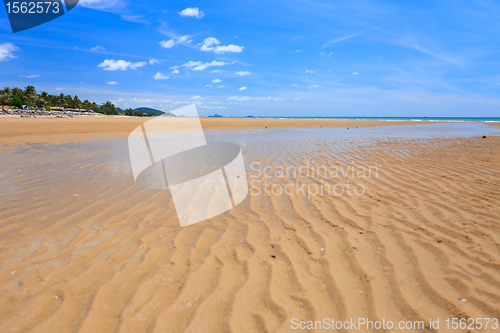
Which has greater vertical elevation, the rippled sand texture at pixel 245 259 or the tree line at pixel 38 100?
the tree line at pixel 38 100

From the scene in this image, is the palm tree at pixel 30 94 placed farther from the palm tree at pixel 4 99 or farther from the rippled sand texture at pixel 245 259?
the rippled sand texture at pixel 245 259

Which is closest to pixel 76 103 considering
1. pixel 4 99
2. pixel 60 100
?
pixel 60 100

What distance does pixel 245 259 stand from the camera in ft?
8.75

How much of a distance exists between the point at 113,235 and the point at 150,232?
465 mm

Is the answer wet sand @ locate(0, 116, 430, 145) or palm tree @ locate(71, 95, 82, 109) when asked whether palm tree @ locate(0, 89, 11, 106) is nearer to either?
palm tree @ locate(71, 95, 82, 109)

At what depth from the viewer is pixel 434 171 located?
6289 millimetres

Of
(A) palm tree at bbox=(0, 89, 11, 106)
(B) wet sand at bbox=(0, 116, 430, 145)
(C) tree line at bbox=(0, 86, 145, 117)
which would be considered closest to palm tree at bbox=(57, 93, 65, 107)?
(C) tree line at bbox=(0, 86, 145, 117)

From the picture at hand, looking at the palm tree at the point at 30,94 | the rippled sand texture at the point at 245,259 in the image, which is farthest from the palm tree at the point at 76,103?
the rippled sand texture at the point at 245,259

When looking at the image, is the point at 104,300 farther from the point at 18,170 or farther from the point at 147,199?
the point at 18,170

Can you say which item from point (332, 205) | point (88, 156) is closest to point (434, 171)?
point (332, 205)

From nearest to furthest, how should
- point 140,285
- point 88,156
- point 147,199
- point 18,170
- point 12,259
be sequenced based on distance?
point 140,285, point 12,259, point 147,199, point 18,170, point 88,156

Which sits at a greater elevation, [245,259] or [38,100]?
[38,100]

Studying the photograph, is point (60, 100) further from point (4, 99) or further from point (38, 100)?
point (4, 99)

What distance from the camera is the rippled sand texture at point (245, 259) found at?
6.43ft
